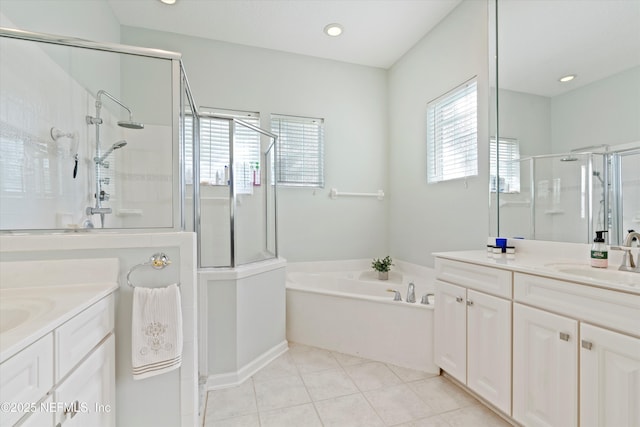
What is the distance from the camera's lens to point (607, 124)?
1482mm

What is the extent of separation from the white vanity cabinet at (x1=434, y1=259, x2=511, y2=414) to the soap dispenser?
0.41 m

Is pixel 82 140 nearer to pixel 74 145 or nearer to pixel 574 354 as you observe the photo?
pixel 74 145

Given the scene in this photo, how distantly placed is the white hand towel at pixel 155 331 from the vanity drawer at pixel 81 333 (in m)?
0.09

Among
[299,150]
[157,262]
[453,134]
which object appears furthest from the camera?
[299,150]

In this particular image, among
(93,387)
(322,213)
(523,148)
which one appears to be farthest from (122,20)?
(523,148)

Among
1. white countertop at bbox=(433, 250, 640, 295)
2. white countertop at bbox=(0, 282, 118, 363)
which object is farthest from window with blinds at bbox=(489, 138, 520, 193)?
white countertop at bbox=(0, 282, 118, 363)

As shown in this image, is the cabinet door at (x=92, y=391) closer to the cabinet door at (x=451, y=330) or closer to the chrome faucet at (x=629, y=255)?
the cabinet door at (x=451, y=330)

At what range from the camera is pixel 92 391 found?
1015mm

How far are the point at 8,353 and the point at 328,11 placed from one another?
281 centimetres

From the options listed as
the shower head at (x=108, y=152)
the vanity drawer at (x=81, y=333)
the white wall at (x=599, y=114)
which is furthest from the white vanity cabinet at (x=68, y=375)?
the white wall at (x=599, y=114)

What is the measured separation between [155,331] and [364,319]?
151 centimetres

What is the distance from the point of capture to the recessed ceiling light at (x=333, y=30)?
261cm

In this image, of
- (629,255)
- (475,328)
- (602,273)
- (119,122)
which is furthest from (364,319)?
(119,122)

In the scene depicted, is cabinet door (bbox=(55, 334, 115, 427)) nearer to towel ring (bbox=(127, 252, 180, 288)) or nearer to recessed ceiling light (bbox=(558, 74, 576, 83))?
towel ring (bbox=(127, 252, 180, 288))
